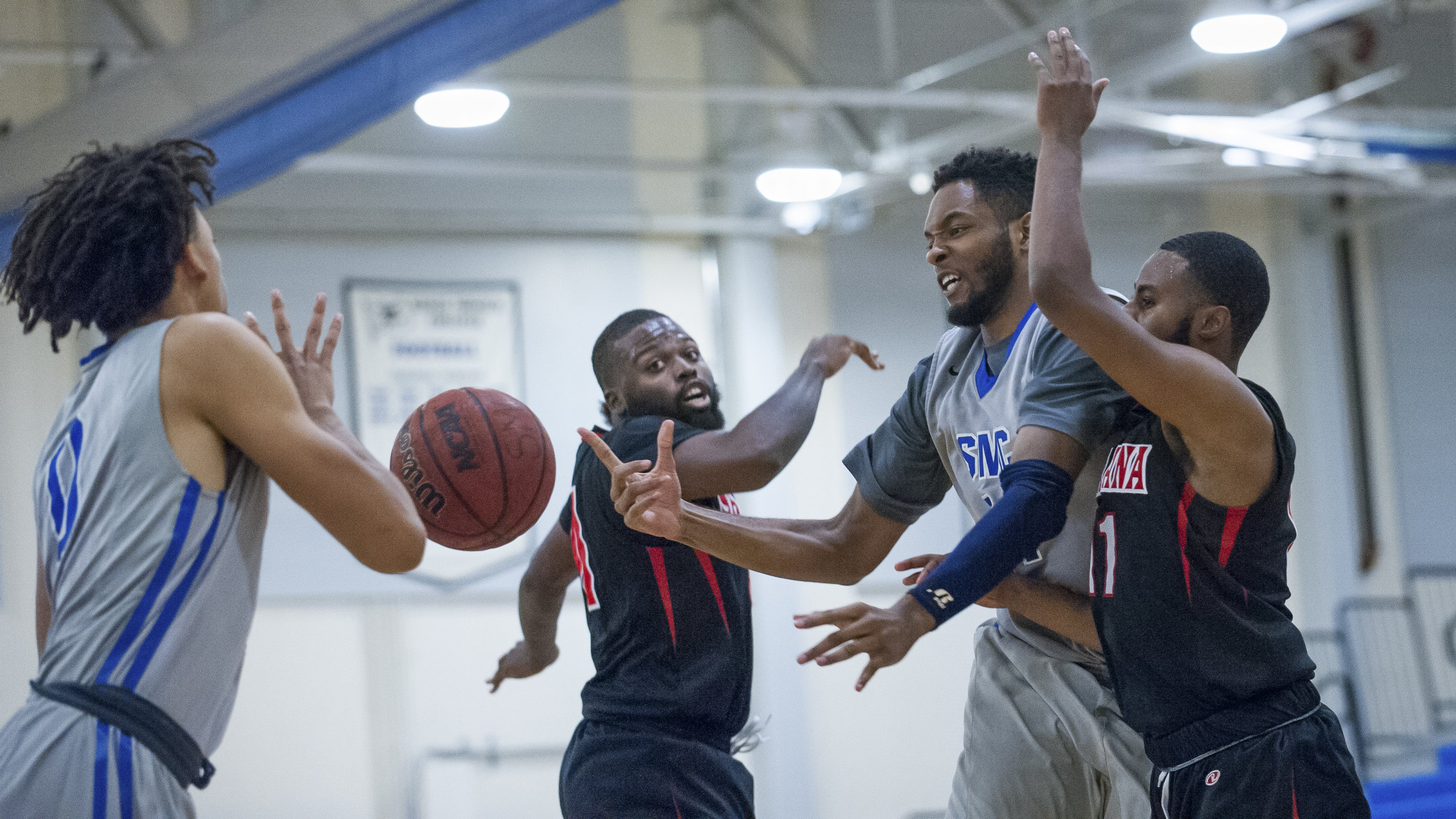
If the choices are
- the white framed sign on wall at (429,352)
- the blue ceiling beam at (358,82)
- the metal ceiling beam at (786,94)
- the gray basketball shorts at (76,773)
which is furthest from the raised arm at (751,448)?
the white framed sign on wall at (429,352)

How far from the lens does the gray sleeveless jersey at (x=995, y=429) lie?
2.83 metres

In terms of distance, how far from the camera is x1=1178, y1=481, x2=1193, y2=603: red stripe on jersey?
260 cm

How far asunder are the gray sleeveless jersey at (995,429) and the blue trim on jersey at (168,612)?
1569 millimetres

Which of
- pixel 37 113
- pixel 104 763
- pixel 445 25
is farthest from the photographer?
pixel 37 113

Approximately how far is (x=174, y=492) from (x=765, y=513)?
6851 millimetres

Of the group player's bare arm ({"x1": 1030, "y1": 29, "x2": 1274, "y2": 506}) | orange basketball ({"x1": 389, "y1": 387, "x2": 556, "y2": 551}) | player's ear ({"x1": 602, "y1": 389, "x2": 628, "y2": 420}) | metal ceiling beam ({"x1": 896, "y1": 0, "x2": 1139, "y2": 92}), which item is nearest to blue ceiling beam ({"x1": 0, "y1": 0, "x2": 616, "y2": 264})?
player's ear ({"x1": 602, "y1": 389, "x2": 628, "y2": 420})

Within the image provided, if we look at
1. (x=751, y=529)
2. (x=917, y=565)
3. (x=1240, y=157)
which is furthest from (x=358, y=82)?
(x=1240, y=157)

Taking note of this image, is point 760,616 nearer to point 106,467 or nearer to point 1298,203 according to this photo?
point 1298,203

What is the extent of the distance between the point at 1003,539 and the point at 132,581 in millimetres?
1501

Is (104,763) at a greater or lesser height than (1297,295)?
lesser

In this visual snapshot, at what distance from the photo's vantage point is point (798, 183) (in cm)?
834

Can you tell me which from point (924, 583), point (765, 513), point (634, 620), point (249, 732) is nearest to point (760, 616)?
point (765, 513)

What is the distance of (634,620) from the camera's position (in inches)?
133

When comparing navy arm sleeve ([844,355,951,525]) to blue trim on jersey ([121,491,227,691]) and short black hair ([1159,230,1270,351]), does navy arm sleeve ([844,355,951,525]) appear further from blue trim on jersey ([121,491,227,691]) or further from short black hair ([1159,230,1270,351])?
blue trim on jersey ([121,491,227,691])
